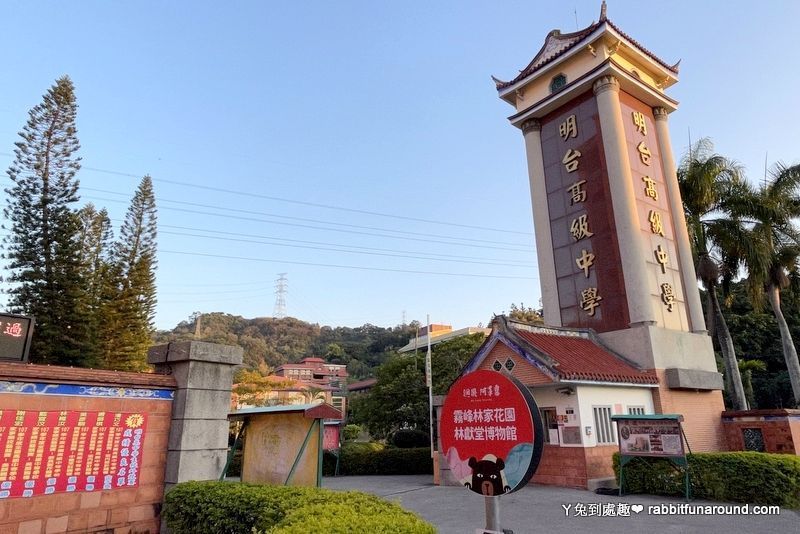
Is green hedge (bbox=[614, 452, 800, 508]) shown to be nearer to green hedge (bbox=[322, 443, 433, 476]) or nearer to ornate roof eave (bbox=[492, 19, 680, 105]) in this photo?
green hedge (bbox=[322, 443, 433, 476])

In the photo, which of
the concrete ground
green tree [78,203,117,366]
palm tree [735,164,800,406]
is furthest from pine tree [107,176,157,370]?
palm tree [735,164,800,406]

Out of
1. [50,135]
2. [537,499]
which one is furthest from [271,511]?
[50,135]

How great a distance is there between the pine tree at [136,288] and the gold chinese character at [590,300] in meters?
20.7

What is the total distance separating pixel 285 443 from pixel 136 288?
2207 cm

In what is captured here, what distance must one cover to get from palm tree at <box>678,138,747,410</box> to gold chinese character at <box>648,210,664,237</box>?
3.38 metres

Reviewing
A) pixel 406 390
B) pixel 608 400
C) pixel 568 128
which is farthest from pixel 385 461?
pixel 568 128

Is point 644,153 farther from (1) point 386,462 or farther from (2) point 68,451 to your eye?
(2) point 68,451

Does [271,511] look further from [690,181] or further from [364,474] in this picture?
[690,181]

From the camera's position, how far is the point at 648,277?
14867 millimetres

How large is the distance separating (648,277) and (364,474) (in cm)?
1301

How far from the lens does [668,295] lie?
1535cm

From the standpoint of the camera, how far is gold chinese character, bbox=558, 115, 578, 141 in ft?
56.7

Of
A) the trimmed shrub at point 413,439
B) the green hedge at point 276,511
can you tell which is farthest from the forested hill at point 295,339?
the green hedge at point 276,511

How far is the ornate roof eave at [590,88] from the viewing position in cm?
1630
